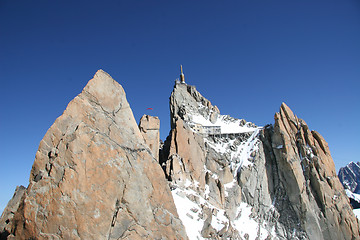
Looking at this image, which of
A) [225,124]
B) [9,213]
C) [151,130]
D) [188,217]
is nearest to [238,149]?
[225,124]

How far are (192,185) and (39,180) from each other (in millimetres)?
34536

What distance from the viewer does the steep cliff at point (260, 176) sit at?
5438cm

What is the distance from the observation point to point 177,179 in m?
48.6

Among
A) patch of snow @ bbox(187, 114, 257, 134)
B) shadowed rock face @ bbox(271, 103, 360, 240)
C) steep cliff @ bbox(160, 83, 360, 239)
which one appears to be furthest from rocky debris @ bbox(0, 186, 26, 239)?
shadowed rock face @ bbox(271, 103, 360, 240)

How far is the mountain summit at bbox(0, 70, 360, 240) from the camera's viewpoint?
20.6 meters

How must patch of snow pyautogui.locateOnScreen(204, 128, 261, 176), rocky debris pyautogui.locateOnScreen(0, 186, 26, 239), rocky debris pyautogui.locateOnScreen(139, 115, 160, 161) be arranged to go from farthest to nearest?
patch of snow pyautogui.locateOnScreen(204, 128, 261, 176), rocky debris pyautogui.locateOnScreen(139, 115, 160, 161), rocky debris pyautogui.locateOnScreen(0, 186, 26, 239)

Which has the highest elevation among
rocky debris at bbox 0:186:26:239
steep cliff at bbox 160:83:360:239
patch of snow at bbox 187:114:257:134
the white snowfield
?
patch of snow at bbox 187:114:257:134

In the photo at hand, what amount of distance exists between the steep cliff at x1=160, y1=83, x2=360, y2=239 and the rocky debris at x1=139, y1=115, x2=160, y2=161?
334 centimetres

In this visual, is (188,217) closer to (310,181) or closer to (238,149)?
(238,149)

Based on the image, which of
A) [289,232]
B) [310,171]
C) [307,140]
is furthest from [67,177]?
[307,140]

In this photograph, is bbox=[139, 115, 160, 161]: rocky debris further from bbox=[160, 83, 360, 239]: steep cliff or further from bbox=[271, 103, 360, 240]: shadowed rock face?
bbox=[271, 103, 360, 240]: shadowed rock face

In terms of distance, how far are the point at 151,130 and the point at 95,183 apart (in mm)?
35732

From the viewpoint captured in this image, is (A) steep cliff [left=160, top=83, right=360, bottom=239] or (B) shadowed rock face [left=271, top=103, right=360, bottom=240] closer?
(A) steep cliff [left=160, top=83, right=360, bottom=239]

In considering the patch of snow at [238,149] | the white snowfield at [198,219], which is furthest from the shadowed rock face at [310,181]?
the white snowfield at [198,219]
